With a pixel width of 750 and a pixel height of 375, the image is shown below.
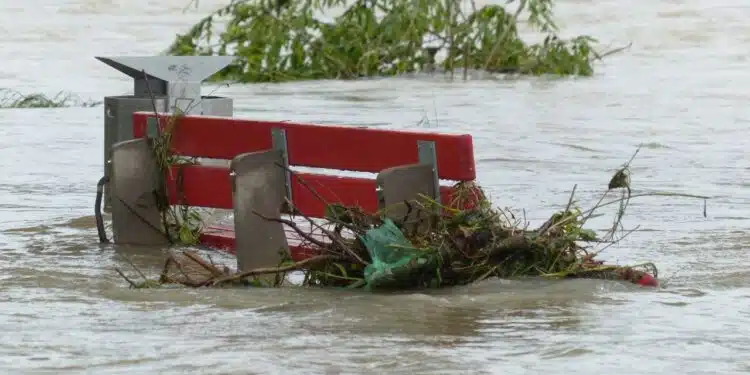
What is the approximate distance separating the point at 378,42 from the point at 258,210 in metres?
12.0

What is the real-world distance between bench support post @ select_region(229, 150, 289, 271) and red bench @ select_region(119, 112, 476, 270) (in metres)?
0.11

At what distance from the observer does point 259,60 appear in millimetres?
19656

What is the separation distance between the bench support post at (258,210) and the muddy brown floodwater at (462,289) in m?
0.62

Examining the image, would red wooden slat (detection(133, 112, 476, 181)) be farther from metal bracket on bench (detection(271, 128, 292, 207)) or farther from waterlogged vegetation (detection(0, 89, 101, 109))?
waterlogged vegetation (detection(0, 89, 101, 109))

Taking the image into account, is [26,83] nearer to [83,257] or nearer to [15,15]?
[15,15]

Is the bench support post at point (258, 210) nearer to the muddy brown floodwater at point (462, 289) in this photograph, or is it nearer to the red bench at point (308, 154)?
the red bench at point (308, 154)

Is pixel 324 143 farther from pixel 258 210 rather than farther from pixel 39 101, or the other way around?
pixel 39 101

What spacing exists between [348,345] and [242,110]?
1138cm

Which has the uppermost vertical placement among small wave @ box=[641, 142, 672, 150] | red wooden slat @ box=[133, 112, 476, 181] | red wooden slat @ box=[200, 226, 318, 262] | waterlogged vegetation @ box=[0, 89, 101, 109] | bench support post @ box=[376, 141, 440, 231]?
red wooden slat @ box=[133, 112, 476, 181]

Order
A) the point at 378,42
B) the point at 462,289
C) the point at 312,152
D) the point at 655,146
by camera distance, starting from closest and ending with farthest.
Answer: the point at 462,289 < the point at 312,152 < the point at 655,146 < the point at 378,42

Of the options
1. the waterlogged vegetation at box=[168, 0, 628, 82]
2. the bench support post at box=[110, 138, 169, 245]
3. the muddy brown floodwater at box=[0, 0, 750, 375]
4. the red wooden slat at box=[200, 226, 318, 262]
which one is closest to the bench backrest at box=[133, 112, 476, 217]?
the bench support post at box=[110, 138, 169, 245]

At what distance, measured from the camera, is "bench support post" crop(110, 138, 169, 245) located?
28.5 feet

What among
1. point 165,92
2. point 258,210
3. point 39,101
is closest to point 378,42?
point 39,101

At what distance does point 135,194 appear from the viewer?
345 inches
